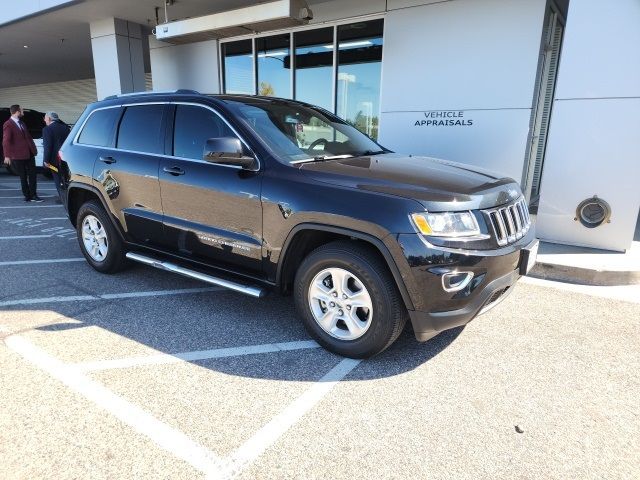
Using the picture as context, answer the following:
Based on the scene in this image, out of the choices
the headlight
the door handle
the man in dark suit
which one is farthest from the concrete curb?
the man in dark suit

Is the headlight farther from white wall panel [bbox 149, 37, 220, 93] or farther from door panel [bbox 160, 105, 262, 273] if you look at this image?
white wall panel [bbox 149, 37, 220, 93]

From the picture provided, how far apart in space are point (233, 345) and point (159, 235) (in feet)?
4.66

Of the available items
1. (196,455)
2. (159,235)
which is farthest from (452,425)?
(159,235)

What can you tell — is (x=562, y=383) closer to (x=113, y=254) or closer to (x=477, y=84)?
(x=113, y=254)

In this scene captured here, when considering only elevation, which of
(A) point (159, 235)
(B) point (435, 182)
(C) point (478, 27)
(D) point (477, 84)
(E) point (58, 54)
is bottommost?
(A) point (159, 235)

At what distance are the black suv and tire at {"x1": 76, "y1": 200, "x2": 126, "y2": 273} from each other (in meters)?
0.04

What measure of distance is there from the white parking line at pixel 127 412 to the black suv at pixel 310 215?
1158 millimetres

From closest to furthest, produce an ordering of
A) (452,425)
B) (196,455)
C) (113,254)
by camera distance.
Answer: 1. (196,455)
2. (452,425)
3. (113,254)

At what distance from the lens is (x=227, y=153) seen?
10.8 feet

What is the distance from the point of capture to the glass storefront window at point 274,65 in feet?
30.8

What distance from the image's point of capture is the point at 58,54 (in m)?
16.1

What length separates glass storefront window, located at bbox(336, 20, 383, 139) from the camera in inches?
315

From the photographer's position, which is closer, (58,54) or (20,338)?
(20,338)

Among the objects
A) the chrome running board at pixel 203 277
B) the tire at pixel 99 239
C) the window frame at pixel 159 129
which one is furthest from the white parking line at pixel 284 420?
the tire at pixel 99 239
